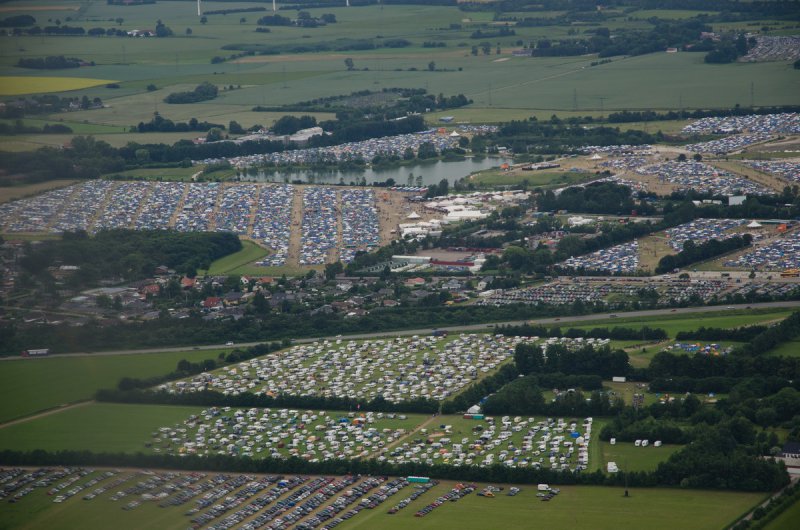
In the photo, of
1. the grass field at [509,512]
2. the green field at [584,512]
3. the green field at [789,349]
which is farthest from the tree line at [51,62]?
the green field at [789,349]

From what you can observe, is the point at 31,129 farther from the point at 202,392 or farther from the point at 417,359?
the point at 417,359

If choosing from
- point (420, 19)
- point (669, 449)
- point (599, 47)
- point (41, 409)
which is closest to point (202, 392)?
point (41, 409)

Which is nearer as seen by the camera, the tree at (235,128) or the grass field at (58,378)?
the grass field at (58,378)

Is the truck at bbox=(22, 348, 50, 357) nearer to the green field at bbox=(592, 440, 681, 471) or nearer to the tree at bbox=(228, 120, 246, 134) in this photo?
the green field at bbox=(592, 440, 681, 471)

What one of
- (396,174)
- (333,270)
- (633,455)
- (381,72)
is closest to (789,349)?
(633,455)

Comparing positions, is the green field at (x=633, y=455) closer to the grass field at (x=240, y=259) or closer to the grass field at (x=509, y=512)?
the grass field at (x=509, y=512)
